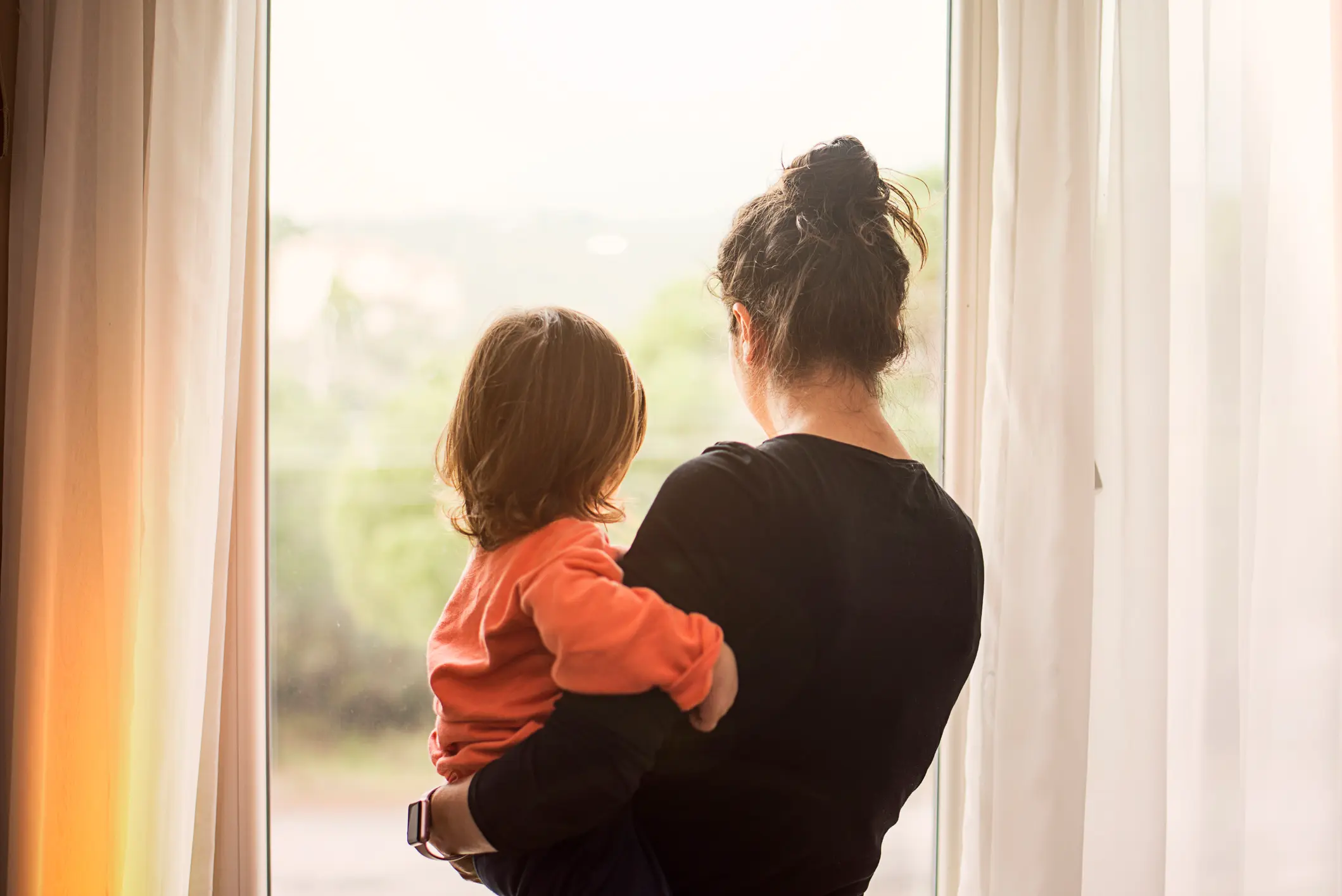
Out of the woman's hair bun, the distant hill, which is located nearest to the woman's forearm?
the woman's hair bun

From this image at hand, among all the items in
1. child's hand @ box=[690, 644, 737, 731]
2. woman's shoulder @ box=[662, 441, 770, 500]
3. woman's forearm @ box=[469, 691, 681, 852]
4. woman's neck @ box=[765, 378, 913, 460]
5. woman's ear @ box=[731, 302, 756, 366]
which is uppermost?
woman's ear @ box=[731, 302, 756, 366]

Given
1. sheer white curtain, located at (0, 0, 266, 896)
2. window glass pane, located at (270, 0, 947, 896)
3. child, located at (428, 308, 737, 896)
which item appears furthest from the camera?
window glass pane, located at (270, 0, 947, 896)

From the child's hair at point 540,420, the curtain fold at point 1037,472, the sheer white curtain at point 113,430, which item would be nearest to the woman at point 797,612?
the child's hair at point 540,420

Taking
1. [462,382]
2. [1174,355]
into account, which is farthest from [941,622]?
[1174,355]

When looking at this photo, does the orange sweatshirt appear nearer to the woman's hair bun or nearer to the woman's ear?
the woman's ear

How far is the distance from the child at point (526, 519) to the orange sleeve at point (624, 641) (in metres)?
0.03

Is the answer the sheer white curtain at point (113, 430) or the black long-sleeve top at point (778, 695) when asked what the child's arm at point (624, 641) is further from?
the sheer white curtain at point (113, 430)

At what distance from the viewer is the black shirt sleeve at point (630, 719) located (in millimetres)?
863

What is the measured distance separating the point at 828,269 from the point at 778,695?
467mm

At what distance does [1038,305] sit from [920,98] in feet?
1.81

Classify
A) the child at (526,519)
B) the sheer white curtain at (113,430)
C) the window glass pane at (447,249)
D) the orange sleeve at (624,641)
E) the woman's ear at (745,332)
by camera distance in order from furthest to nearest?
the window glass pane at (447,249) < the sheer white curtain at (113,430) < the woman's ear at (745,332) < the child at (526,519) < the orange sleeve at (624,641)

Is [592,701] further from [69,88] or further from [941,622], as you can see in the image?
[69,88]

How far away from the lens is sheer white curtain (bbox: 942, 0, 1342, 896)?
1.38m

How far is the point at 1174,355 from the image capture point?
4.67 ft
